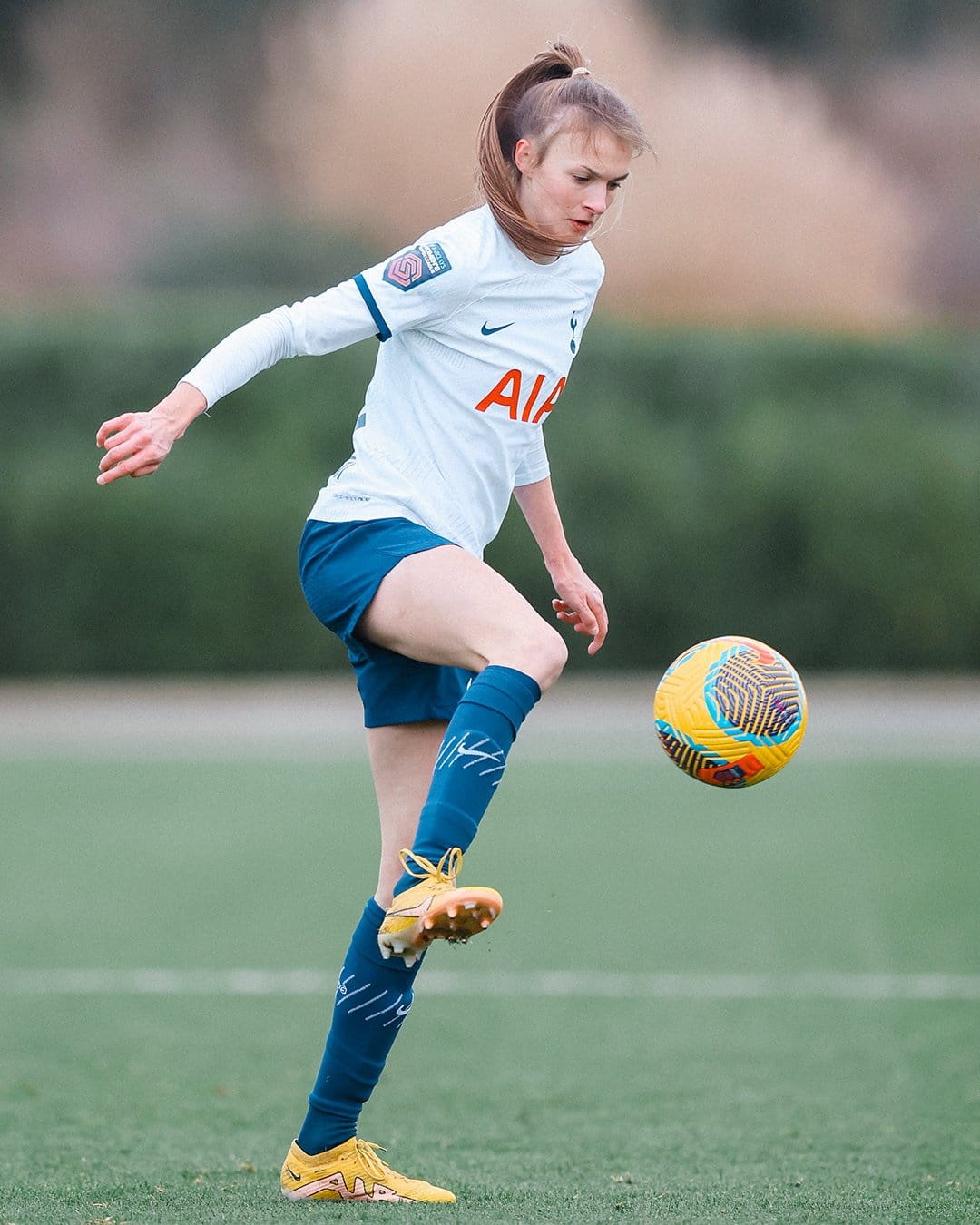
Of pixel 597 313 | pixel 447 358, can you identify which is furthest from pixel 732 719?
pixel 597 313

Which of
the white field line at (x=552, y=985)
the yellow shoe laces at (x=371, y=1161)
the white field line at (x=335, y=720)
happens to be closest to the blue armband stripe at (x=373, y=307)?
the yellow shoe laces at (x=371, y=1161)

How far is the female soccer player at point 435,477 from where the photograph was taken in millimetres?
3244

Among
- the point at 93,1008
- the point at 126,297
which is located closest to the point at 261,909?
the point at 93,1008

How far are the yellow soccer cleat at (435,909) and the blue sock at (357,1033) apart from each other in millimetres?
446

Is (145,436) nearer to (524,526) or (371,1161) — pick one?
(371,1161)

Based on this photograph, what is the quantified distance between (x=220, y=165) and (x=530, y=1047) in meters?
18.7

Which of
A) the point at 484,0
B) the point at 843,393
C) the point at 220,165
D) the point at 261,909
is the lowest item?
the point at 261,909

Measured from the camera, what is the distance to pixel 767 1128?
4395mm

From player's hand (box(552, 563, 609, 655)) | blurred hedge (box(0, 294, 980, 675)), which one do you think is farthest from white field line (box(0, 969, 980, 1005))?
blurred hedge (box(0, 294, 980, 675))

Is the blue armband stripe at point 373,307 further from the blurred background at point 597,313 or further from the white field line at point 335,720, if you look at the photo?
the blurred background at point 597,313

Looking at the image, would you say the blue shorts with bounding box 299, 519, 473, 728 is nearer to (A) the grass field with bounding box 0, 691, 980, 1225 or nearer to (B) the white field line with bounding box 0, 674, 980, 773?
(A) the grass field with bounding box 0, 691, 980, 1225

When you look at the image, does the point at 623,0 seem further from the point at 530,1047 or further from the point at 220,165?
the point at 530,1047

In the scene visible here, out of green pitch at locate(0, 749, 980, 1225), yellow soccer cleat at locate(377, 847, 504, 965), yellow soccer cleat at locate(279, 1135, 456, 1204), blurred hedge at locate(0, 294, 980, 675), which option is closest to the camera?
yellow soccer cleat at locate(377, 847, 504, 965)

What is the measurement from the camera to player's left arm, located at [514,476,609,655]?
13.2 ft
